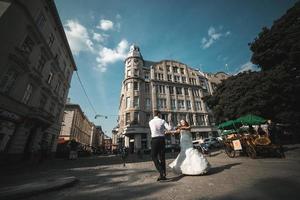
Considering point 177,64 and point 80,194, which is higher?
point 177,64

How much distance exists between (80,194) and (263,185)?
4.08 metres

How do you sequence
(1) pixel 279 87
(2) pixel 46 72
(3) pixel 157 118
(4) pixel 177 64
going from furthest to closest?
(4) pixel 177 64 < (2) pixel 46 72 < (1) pixel 279 87 < (3) pixel 157 118

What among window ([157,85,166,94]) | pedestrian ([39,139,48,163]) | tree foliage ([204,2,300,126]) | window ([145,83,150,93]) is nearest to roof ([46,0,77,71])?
pedestrian ([39,139,48,163])

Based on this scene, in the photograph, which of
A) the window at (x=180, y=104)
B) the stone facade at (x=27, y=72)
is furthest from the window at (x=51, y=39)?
the window at (x=180, y=104)

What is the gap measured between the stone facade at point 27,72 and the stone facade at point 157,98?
48.1 ft

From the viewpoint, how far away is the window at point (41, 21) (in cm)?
1462

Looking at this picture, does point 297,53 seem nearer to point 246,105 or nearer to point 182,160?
point 246,105

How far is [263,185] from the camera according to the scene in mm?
3135

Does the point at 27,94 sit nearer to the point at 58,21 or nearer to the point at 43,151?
the point at 43,151

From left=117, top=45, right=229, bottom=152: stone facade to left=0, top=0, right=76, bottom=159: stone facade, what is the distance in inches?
577

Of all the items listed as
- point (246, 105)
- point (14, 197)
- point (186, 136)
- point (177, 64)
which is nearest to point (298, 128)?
point (246, 105)

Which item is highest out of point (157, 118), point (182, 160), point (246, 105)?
point (246, 105)

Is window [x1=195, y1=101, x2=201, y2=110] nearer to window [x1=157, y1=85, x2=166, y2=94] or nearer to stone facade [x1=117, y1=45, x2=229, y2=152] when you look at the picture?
A: stone facade [x1=117, y1=45, x2=229, y2=152]

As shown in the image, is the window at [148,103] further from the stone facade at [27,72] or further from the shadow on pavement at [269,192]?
the shadow on pavement at [269,192]
